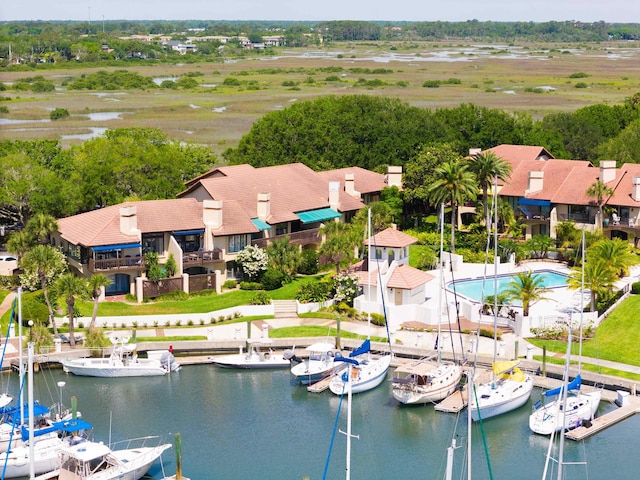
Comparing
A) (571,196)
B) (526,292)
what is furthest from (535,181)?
(526,292)

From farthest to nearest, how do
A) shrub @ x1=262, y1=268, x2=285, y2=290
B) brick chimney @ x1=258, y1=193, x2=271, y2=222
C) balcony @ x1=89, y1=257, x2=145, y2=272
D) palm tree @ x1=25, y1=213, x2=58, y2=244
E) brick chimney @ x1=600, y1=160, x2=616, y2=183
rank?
brick chimney @ x1=600, y1=160, x2=616, y2=183 → brick chimney @ x1=258, y1=193, x2=271, y2=222 → shrub @ x1=262, y1=268, x2=285, y2=290 → balcony @ x1=89, y1=257, x2=145, y2=272 → palm tree @ x1=25, y1=213, x2=58, y2=244

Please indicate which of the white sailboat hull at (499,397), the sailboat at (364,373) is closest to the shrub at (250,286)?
the sailboat at (364,373)

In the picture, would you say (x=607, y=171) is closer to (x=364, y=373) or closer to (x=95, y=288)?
(x=364, y=373)

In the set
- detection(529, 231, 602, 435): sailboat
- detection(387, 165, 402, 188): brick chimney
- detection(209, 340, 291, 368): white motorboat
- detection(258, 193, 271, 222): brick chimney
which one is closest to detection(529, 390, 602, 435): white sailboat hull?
detection(529, 231, 602, 435): sailboat

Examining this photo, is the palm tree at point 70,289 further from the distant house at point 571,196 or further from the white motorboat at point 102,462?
the distant house at point 571,196

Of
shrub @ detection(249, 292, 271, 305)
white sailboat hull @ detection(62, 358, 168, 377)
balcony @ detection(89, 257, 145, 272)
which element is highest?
balcony @ detection(89, 257, 145, 272)

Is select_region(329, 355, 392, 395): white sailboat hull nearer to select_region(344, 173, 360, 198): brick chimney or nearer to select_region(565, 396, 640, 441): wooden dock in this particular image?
select_region(565, 396, 640, 441): wooden dock

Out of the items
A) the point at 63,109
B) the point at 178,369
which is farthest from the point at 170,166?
the point at 63,109
